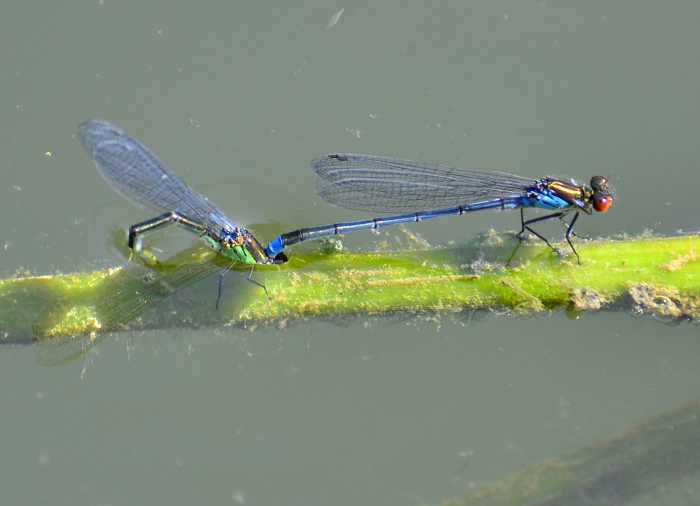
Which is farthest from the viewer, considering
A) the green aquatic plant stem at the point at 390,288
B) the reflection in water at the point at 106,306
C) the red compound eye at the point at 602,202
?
the red compound eye at the point at 602,202

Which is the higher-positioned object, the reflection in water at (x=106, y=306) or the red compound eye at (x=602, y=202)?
the red compound eye at (x=602, y=202)

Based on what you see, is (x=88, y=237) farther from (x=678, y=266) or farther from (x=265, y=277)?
(x=678, y=266)

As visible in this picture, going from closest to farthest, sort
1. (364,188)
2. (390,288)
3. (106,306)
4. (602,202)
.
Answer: (390,288)
(106,306)
(602,202)
(364,188)

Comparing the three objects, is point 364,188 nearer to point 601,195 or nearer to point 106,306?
point 601,195

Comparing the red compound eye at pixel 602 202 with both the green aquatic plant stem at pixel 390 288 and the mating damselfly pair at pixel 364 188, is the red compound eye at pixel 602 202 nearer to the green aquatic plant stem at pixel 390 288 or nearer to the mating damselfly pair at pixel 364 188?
the mating damselfly pair at pixel 364 188

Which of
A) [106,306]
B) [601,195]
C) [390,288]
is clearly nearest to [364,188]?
[390,288]

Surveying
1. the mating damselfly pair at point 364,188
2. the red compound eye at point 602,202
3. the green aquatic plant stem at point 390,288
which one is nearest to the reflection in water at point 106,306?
the green aquatic plant stem at point 390,288
